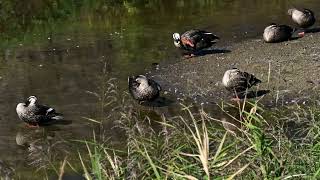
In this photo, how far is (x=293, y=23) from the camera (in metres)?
18.4

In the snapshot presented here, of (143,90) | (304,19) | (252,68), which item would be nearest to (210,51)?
(252,68)

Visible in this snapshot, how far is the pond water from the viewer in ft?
37.4

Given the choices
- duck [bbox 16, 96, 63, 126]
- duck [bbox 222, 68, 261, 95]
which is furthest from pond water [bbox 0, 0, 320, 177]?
duck [bbox 222, 68, 261, 95]

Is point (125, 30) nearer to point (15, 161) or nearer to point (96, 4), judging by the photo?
point (96, 4)

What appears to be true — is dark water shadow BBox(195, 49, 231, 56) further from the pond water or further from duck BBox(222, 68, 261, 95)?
duck BBox(222, 68, 261, 95)

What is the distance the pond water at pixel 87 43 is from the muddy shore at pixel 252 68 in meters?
0.71

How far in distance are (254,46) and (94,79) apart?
4419 millimetres

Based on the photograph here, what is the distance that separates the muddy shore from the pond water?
0.71m

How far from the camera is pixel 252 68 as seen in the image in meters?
13.7

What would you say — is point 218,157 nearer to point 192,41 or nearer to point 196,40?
point 192,41

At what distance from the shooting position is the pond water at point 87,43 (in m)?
11.4

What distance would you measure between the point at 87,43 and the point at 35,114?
6503mm

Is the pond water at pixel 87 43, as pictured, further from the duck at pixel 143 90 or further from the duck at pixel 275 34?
the duck at pixel 275 34

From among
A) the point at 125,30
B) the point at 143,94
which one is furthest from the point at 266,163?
the point at 125,30
